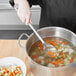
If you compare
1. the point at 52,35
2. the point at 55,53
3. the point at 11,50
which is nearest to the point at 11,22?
the point at 11,50

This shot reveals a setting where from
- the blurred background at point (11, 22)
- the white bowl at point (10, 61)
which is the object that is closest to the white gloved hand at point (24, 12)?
the white bowl at point (10, 61)

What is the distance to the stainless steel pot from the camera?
75 centimetres

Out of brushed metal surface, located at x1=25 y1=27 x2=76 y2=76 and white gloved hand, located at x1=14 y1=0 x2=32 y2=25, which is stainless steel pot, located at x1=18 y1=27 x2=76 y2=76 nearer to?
brushed metal surface, located at x1=25 y1=27 x2=76 y2=76

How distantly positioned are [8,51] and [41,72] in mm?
377

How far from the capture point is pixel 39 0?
1.21m

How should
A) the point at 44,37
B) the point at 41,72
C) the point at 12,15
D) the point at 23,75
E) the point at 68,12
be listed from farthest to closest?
1. the point at 12,15
2. the point at 68,12
3. the point at 44,37
4. the point at 23,75
5. the point at 41,72

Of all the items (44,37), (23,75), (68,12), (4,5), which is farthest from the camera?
(4,5)

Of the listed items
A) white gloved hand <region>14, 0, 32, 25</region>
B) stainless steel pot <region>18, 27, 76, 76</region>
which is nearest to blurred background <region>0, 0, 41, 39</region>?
white gloved hand <region>14, 0, 32, 25</region>

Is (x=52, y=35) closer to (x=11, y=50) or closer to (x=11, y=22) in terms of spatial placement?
(x=11, y=50)

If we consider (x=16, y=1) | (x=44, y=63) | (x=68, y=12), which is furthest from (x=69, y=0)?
(x=44, y=63)

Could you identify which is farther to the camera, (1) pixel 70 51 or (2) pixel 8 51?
(2) pixel 8 51

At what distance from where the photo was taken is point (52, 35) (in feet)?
3.36

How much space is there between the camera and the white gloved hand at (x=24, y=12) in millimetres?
1006

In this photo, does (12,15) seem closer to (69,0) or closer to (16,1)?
(16,1)
